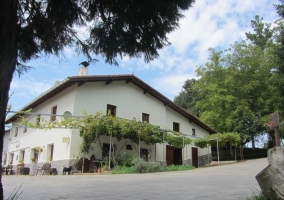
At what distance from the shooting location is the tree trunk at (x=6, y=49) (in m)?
2.65

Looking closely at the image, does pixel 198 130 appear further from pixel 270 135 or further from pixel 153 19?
pixel 153 19

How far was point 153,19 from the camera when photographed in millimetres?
3990

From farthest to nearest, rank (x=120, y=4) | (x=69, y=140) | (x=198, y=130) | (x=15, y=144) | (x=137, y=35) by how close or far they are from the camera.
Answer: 1. (x=198, y=130)
2. (x=15, y=144)
3. (x=69, y=140)
4. (x=137, y=35)
5. (x=120, y=4)

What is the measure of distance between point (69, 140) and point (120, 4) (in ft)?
41.9

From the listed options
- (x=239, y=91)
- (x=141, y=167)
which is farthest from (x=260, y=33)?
(x=141, y=167)

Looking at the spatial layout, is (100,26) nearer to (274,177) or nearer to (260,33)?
(274,177)

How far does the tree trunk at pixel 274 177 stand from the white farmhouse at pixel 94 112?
12.0 meters

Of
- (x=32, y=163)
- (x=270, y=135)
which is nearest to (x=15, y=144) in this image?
(x=32, y=163)

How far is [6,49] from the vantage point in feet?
8.99

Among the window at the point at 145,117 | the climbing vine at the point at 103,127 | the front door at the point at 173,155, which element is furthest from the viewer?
the front door at the point at 173,155

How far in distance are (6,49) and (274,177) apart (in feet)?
12.0

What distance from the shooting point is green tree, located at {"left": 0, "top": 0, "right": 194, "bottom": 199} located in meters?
3.55

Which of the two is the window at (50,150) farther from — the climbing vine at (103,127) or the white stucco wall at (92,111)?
the climbing vine at (103,127)

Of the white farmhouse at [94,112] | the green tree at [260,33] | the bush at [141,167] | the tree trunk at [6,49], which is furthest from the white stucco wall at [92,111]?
the green tree at [260,33]
